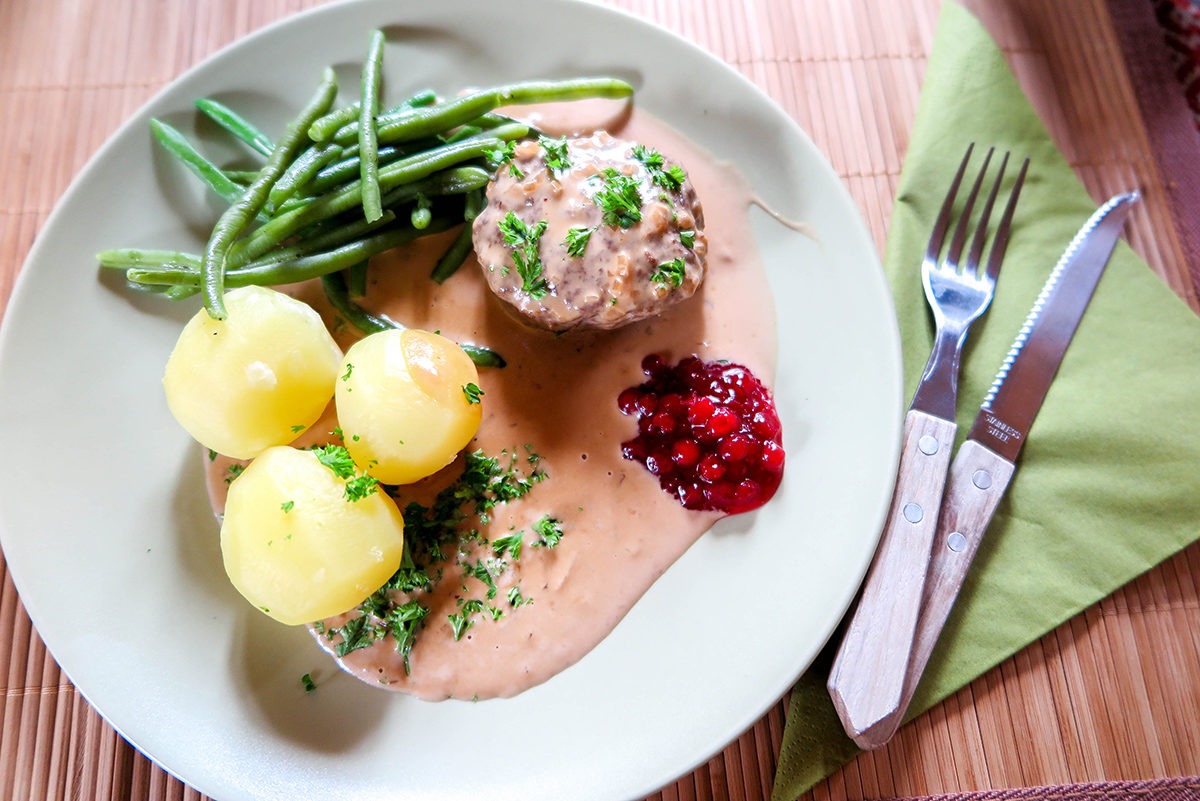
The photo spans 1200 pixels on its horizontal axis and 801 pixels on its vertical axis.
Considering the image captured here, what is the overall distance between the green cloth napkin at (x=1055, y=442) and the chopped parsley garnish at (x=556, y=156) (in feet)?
3.92

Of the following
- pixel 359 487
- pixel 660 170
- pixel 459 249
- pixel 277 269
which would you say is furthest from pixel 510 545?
pixel 660 170

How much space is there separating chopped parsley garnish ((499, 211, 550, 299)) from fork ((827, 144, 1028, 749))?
126cm

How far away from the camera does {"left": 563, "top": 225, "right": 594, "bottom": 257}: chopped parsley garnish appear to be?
229cm

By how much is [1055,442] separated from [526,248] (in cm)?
186

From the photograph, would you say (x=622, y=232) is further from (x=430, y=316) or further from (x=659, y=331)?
(x=430, y=316)

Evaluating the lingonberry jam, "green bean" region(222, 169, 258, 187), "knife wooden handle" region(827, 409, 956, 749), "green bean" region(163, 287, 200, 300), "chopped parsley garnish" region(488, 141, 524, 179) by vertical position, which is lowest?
"knife wooden handle" region(827, 409, 956, 749)

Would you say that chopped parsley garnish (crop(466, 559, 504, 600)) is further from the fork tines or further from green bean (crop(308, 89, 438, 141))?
the fork tines

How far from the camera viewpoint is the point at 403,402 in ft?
7.11

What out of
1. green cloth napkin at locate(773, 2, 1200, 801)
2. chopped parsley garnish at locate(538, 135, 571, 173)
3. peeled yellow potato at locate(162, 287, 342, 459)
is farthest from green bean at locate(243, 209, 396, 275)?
green cloth napkin at locate(773, 2, 1200, 801)

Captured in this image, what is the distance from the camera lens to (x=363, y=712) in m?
2.42

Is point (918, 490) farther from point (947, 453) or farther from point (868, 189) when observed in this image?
point (868, 189)

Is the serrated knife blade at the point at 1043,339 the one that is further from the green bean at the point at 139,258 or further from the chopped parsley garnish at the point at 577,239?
the green bean at the point at 139,258

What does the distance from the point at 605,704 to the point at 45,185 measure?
106 inches

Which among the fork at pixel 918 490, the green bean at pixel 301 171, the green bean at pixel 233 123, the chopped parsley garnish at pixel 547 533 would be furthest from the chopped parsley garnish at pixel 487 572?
the green bean at pixel 233 123
